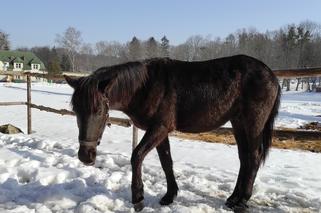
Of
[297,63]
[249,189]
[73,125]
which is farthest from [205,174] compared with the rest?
[297,63]

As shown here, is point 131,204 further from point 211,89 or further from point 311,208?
point 311,208

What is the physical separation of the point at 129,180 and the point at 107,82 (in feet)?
5.10

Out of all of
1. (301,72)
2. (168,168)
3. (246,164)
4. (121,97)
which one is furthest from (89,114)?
(301,72)

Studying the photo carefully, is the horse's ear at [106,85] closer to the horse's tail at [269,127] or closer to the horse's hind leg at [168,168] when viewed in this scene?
the horse's hind leg at [168,168]

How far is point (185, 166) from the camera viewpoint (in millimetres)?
5406

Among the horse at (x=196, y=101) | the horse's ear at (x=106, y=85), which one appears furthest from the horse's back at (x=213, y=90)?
the horse's ear at (x=106, y=85)

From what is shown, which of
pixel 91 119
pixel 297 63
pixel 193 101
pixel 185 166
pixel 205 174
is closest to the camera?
pixel 91 119

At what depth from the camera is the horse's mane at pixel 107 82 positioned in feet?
10.7

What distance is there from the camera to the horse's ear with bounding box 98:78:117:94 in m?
3.34

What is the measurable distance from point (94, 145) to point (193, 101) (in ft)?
3.33

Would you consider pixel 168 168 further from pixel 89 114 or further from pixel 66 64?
pixel 66 64

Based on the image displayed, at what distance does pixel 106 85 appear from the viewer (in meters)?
3.36

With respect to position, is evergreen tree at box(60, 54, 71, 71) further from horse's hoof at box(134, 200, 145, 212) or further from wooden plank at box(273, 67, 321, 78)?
horse's hoof at box(134, 200, 145, 212)

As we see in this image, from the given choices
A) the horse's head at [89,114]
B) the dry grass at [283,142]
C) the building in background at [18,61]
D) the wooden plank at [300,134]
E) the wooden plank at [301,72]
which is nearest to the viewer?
the horse's head at [89,114]
